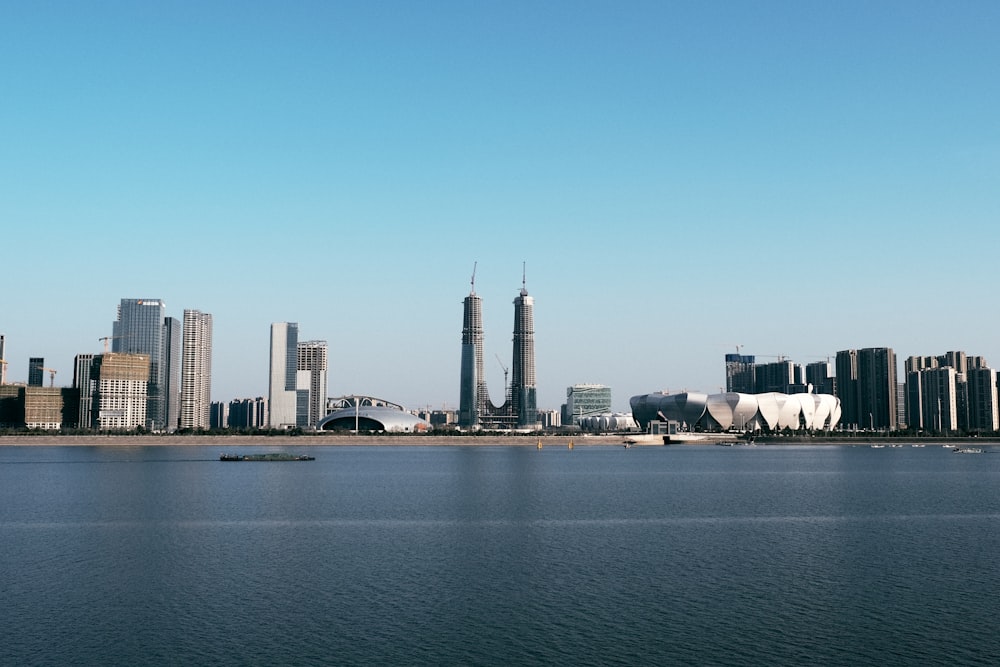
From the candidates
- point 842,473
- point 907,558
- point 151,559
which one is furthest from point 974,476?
point 151,559

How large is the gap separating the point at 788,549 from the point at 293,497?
51.9m

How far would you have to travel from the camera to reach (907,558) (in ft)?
174

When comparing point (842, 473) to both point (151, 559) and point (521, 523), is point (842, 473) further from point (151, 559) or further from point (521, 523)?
point (151, 559)

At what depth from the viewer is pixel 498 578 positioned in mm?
47219

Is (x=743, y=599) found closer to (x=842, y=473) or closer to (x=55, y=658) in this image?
(x=55, y=658)

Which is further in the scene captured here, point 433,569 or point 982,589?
point 433,569

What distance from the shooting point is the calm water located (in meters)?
34.4

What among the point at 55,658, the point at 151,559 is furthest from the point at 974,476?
the point at 55,658

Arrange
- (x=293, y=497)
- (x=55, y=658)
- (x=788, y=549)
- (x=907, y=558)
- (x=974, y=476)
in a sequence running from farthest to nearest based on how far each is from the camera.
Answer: (x=974, y=476) < (x=293, y=497) < (x=788, y=549) < (x=907, y=558) < (x=55, y=658)

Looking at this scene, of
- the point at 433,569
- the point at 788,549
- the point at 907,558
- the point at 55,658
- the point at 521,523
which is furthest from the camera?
the point at 521,523

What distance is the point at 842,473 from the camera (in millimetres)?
132125

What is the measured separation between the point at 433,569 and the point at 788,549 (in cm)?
2246

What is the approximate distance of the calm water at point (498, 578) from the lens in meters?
34.4

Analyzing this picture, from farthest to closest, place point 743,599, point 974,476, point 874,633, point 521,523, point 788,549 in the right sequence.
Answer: point 974,476, point 521,523, point 788,549, point 743,599, point 874,633
